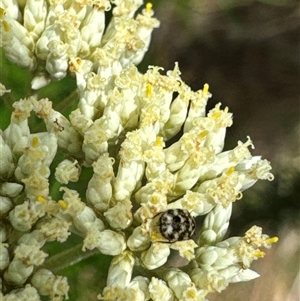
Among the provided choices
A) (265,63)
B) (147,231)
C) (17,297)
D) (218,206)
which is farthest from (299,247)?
(17,297)

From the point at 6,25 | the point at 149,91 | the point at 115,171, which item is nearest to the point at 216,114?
the point at 149,91

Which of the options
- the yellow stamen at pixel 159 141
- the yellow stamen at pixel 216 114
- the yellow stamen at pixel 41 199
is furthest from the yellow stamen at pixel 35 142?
the yellow stamen at pixel 216 114

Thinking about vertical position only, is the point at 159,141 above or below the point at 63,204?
above

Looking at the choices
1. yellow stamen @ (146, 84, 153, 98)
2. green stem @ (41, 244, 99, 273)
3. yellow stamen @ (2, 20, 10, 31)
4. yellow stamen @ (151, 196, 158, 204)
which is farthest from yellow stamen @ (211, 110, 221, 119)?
yellow stamen @ (2, 20, 10, 31)

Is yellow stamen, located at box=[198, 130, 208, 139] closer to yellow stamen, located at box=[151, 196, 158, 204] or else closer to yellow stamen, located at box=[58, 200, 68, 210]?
yellow stamen, located at box=[151, 196, 158, 204]

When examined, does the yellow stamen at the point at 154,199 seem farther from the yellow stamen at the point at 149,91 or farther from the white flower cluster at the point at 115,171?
the yellow stamen at the point at 149,91

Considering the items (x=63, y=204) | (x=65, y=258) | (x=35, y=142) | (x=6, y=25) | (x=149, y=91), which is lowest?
(x=65, y=258)

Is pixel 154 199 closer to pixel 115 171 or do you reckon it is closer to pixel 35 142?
pixel 115 171

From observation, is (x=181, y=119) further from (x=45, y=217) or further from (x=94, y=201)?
(x=45, y=217)
